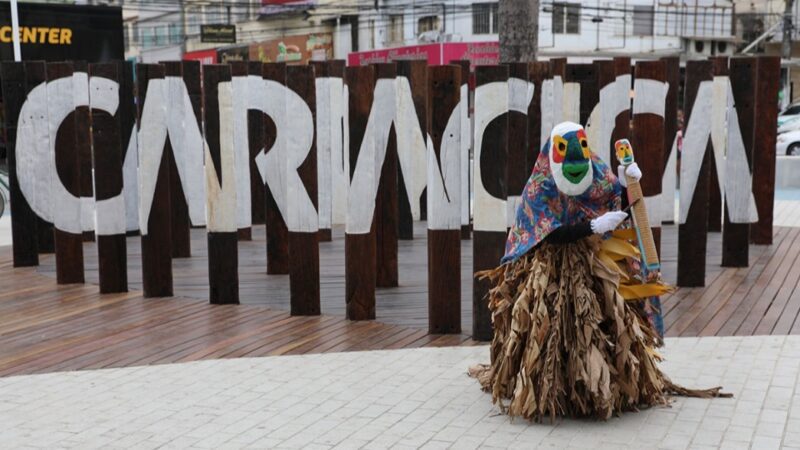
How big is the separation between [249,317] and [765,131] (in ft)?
17.6

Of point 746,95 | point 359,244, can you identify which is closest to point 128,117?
point 359,244

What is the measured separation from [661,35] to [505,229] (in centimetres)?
3636

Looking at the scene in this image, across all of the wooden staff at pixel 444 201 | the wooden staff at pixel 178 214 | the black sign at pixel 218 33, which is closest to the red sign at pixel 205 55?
the black sign at pixel 218 33

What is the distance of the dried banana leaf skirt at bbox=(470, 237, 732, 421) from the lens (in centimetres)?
478

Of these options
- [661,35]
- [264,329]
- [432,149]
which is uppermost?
[661,35]

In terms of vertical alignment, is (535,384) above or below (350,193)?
below

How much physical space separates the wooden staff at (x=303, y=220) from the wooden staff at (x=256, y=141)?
639mm

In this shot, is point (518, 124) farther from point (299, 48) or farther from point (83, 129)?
point (299, 48)

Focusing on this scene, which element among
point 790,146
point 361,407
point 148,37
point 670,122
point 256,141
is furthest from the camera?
point 148,37

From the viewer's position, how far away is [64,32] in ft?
62.7

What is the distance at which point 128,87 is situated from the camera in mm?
8633

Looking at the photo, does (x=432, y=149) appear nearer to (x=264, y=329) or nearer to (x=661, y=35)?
(x=264, y=329)

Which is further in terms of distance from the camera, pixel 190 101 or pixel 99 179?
pixel 190 101

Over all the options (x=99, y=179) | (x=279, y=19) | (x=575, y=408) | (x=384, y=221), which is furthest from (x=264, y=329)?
(x=279, y=19)
